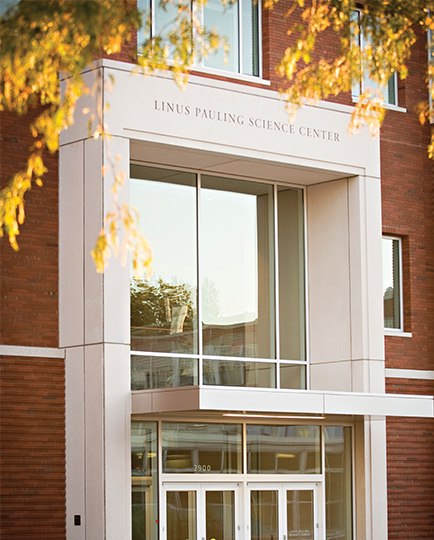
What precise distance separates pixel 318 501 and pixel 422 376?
337 cm

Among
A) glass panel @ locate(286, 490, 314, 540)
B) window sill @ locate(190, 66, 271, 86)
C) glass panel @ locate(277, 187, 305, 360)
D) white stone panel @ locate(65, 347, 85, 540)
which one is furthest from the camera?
glass panel @ locate(277, 187, 305, 360)

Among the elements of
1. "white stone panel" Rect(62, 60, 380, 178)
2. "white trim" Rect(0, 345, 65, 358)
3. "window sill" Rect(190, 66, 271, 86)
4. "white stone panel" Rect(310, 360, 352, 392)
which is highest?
"window sill" Rect(190, 66, 271, 86)

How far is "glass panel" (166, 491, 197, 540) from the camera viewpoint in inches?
623

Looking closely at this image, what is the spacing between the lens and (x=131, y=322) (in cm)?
1623

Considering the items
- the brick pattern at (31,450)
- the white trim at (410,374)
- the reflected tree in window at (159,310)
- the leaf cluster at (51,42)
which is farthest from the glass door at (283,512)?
the leaf cluster at (51,42)

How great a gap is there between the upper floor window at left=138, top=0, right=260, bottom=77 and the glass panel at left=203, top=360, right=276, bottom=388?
524 centimetres

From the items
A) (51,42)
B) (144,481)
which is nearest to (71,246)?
(144,481)

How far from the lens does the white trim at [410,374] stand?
61.0 ft

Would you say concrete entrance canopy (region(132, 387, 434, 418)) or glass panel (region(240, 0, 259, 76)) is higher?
glass panel (region(240, 0, 259, 76))

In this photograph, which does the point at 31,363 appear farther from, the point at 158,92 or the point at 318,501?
the point at 318,501

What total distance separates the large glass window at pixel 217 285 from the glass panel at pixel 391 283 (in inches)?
70.4

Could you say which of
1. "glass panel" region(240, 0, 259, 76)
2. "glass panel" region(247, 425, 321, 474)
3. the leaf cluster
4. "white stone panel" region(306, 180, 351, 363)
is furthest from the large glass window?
the leaf cluster

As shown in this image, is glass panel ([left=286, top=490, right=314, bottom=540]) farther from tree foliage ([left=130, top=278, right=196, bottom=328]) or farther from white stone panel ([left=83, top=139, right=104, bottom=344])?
white stone panel ([left=83, top=139, right=104, bottom=344])

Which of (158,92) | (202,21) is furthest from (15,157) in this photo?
(202,21)
